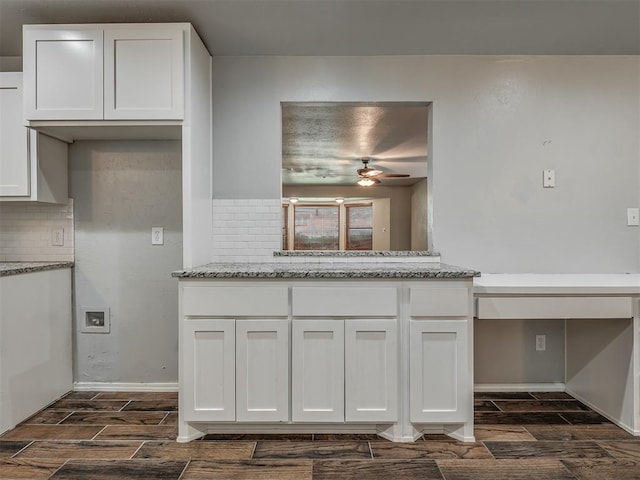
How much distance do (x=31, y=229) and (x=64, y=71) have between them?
110 cm

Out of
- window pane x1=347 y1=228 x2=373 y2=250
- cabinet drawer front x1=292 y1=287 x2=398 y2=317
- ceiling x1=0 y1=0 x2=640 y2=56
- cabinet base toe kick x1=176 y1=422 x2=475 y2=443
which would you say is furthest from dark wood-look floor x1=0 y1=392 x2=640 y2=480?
window pane x1=347 y1=228 x2=373 y2=250

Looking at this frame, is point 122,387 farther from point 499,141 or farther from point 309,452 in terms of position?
point 499,141

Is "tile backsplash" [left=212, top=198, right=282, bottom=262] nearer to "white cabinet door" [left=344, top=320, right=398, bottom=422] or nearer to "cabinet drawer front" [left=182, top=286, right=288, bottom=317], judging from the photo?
"cabinet drawer front" [left=182, top=286, right=288, bottom=317]

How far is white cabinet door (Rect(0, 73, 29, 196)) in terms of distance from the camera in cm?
232

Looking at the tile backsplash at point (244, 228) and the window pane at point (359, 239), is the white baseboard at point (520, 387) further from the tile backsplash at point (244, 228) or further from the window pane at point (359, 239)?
the window pane at point (359, 239)

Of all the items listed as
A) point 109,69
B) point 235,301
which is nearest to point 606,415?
point 235,301

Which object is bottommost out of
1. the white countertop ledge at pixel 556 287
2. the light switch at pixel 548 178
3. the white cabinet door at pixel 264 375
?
the white cabinet door at pixel 264 375

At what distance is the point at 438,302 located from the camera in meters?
2.00

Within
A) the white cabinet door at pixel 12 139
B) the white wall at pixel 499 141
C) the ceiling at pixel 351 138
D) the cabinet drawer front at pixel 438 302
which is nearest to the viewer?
the cabinet drawer front at pixel 438 302

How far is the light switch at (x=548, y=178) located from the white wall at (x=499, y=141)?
0.10 feet

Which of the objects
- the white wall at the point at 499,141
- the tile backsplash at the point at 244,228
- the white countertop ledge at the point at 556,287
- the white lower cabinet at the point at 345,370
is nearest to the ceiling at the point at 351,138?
the white wall at the point at 499,141

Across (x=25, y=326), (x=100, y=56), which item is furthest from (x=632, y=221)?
(x=25, y=326)

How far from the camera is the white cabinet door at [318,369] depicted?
6.61ft

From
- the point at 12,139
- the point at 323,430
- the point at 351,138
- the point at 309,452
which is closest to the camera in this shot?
the point at 309,452
